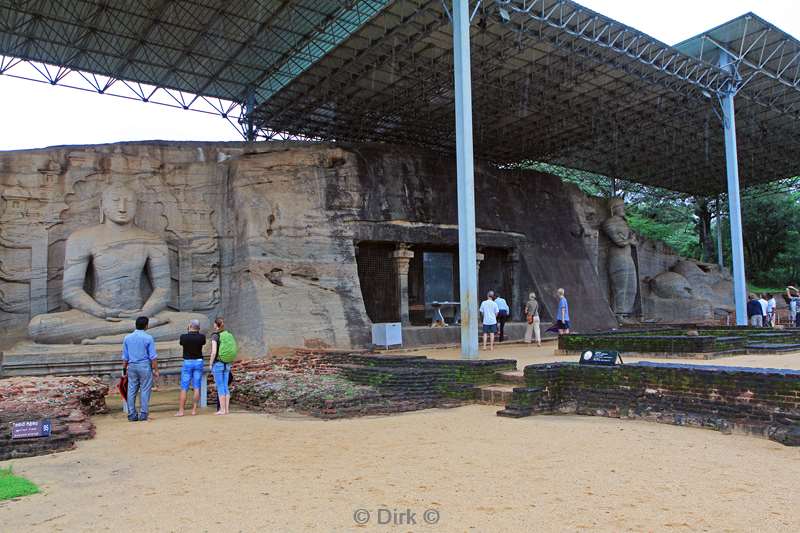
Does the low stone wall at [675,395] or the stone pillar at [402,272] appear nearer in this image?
the low stone wall at [675,395]

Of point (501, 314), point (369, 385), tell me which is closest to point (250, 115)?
point (501, 314)

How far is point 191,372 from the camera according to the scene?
9.50 metres

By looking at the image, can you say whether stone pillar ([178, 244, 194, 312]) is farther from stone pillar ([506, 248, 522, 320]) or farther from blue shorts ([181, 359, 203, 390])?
stone pillar ([506, 248, 522, 320])

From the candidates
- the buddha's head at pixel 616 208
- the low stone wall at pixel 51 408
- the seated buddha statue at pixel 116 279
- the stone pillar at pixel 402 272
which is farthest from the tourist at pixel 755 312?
the low stone wall at pixel 51 408

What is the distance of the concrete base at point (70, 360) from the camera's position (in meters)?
11.4

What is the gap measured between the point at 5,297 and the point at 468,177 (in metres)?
10.6

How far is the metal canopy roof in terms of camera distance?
17.7m

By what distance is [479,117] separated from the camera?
24703 mm

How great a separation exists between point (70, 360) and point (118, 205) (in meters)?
4.32

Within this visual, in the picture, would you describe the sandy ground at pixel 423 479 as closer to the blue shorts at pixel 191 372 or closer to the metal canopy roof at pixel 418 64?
the blue shorts at pixel 191 372

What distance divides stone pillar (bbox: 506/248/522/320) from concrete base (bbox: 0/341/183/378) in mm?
10811

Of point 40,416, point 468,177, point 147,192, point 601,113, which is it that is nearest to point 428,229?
point 468,177

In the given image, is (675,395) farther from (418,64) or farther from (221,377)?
(418,64)

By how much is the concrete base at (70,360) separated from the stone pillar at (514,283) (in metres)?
10.8
